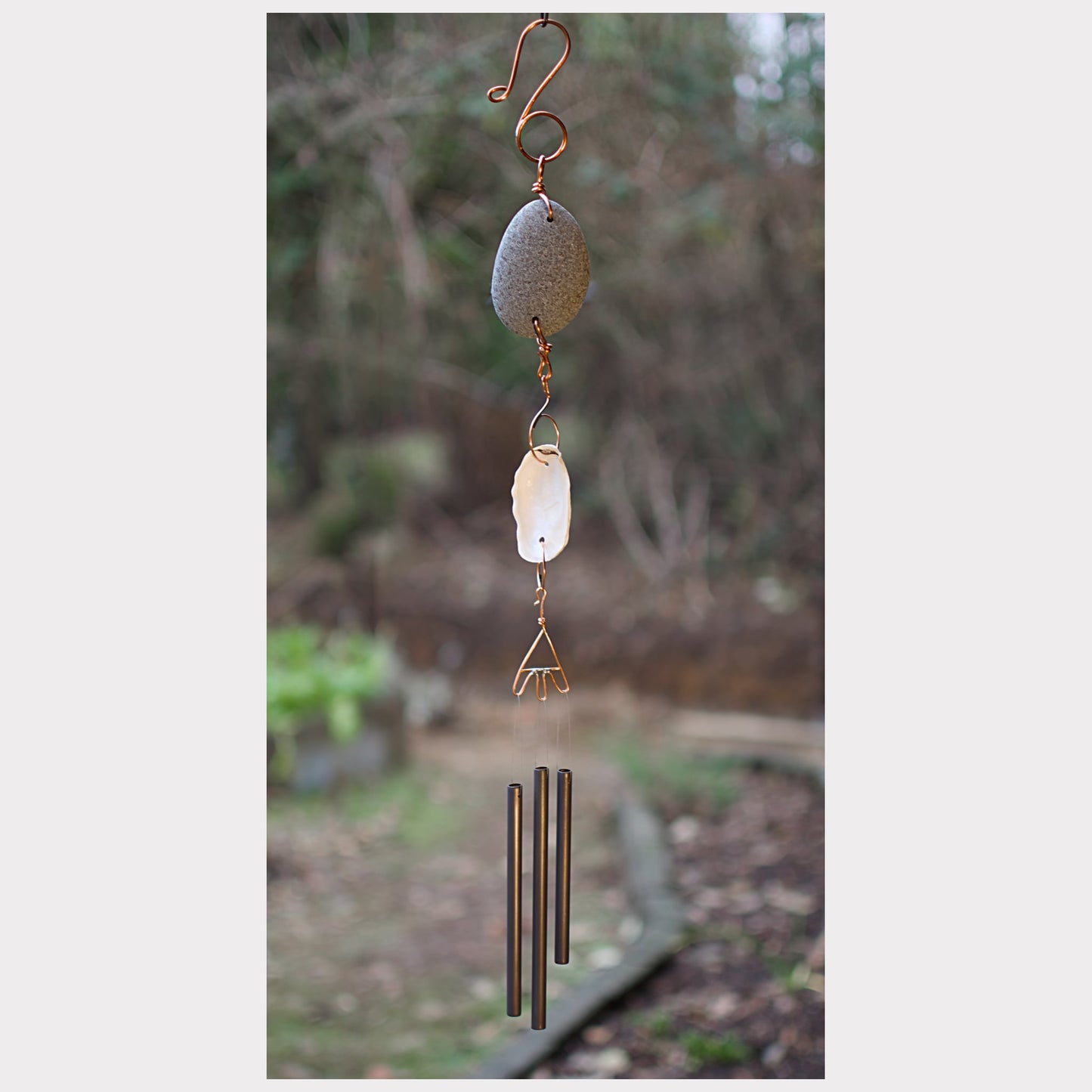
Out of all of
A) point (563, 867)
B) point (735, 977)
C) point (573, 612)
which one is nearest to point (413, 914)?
point (735, 977)

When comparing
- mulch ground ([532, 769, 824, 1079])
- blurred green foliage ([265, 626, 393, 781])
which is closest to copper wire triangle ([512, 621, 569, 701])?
mulch ground ([532, 769, 824, 1079])

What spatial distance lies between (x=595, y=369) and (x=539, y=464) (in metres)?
4.07

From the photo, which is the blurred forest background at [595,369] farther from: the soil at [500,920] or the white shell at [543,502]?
the white shell at [543,502]

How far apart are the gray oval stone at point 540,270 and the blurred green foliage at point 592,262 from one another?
71.9 inches

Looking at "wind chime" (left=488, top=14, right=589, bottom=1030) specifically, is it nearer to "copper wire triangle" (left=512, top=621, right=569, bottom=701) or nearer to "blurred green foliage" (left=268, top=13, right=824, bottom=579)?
"copper wire triangle" (left=512, top=621, right=569, bottom=701)

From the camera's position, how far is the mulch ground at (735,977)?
2549 mm

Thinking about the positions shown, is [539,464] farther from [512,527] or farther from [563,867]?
[512,527]

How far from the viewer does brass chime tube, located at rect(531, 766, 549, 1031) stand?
1.17 metres

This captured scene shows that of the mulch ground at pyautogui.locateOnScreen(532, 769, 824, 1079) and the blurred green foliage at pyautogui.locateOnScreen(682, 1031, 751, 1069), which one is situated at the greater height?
the mulch ground at pyautogui.locateOnScreen(532, 769, 824, 1079)

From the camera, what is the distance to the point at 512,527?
527 centimetres

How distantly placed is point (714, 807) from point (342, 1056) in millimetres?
2014

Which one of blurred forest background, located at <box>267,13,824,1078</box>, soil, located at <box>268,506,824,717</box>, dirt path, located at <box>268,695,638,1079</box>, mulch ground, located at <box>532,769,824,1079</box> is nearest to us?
mulch ground, located at <box>532,769,824,1079</box>

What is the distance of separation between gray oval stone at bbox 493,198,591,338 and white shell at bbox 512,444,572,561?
149 millimetres

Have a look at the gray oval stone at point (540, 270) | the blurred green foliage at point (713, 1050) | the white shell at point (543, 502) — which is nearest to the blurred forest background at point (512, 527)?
the blurred green foliage at point (713, 1050)
